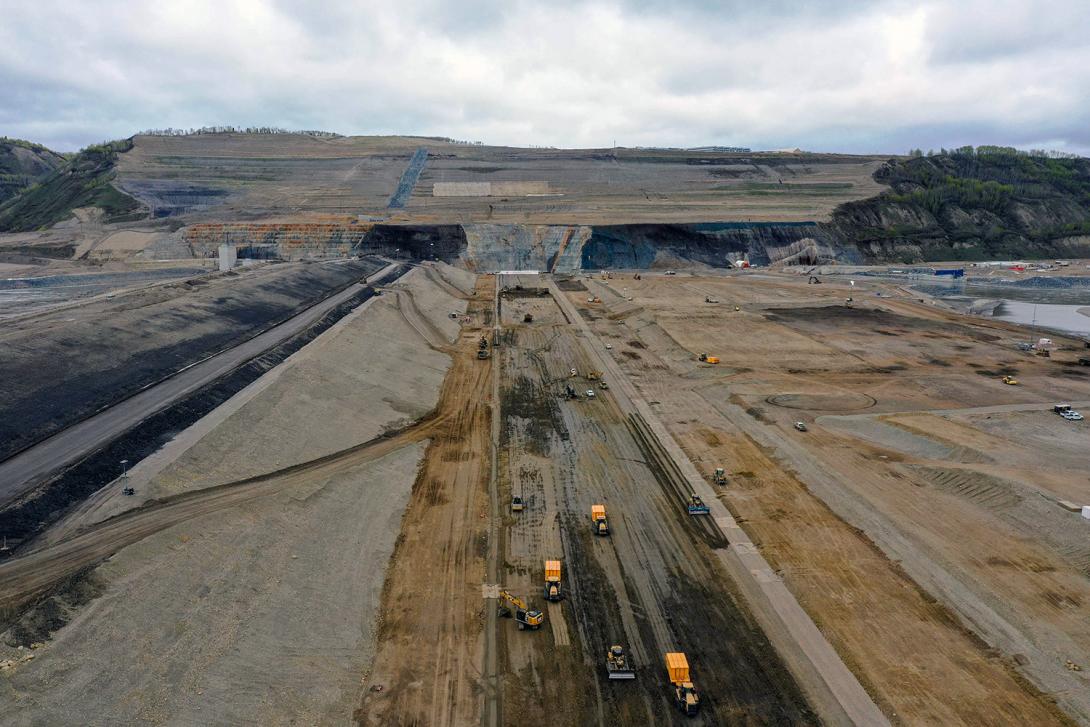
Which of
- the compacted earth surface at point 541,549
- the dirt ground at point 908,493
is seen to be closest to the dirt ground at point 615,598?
the compacted earth surface at point 541,549

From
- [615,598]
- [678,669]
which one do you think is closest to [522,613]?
[615,598]

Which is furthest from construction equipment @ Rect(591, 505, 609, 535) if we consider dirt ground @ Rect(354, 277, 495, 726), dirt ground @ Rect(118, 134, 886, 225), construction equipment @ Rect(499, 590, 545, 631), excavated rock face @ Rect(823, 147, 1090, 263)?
excavated rock face @ Rect(823, 147, 1090, 263)

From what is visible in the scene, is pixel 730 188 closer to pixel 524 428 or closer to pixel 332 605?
pixel 524 428

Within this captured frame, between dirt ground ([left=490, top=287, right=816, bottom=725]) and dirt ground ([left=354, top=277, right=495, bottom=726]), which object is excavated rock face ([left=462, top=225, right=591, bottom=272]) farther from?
dirt ground ([left=354, top=277, right=495, bottom=726])

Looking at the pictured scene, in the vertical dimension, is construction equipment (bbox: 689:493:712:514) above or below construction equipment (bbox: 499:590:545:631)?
above

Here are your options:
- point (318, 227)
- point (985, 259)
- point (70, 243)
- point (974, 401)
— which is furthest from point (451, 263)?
point (985, 259)
